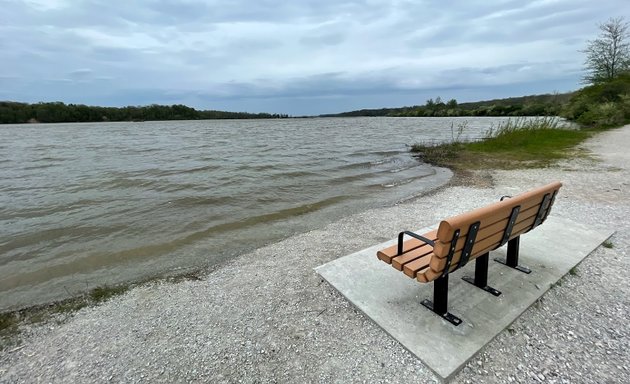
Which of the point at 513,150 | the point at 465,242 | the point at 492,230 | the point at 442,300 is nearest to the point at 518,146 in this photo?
the point at 513,150

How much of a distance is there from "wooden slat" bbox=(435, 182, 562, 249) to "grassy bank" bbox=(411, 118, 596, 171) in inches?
389

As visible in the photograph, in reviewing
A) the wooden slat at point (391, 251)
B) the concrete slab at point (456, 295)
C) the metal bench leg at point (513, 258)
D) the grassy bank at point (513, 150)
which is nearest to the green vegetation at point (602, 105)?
the grassy bank at point (513, 150)

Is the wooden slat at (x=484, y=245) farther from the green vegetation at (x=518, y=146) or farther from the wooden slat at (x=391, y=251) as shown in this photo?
the green vegetation at (x=518, y=146)

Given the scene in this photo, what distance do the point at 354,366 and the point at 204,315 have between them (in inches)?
67.0

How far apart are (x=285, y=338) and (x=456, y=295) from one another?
183 centimetres

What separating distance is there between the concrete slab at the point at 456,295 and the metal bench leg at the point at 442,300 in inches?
2.1

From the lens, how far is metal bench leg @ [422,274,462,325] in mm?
2959

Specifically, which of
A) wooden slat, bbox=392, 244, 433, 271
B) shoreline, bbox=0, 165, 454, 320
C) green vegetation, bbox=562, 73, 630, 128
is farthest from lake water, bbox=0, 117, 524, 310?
green vegetation, bbox=562, 73, 630, 128

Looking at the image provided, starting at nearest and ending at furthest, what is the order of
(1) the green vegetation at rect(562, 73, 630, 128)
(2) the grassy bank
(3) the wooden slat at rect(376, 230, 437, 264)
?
(3) the wooden slat at rect(376, 230, 437, 264)
(2) the grassy bank
(1) the green vegetation at rect(562, 73, 630, 128)

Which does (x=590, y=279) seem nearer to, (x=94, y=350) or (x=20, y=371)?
(x=94, y=350)

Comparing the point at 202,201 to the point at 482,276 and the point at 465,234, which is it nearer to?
the point at 482,276

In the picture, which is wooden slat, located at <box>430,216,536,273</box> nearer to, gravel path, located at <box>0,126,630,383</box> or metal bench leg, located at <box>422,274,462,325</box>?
metal bench leg, located at <box>422,274,462,325</box>

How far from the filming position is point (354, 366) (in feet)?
8.52

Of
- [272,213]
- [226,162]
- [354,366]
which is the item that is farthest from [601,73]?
[354,366]
